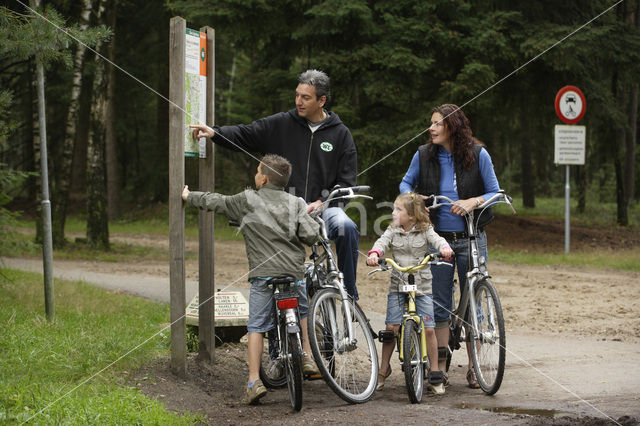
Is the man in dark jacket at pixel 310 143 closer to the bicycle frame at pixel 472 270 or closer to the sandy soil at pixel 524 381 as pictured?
the bicycle frame at pixel 472 270

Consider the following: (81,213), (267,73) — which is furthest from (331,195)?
(81,213)

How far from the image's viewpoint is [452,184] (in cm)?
583

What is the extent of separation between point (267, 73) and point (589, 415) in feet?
45.0

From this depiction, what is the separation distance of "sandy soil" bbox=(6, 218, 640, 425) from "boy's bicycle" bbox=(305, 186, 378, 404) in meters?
0.17

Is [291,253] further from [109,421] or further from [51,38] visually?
[51,38]

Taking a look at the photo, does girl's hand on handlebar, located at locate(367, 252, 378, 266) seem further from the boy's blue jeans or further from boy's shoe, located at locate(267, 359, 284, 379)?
boy's shoe, located at locate(267, 359, 284, 379)

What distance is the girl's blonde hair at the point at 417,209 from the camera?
5445mm

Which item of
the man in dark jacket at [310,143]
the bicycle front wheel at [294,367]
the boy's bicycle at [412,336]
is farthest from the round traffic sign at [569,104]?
the bicycle front wheel at [294,367]

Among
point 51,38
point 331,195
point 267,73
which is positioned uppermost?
point 267,73

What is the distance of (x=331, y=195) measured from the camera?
5.52m

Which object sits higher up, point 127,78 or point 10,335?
point 127,78

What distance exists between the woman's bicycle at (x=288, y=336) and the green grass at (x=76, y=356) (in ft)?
2.31

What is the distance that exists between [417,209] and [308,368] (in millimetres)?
1441

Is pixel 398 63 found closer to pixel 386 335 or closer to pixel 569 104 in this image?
pixel 569 104
